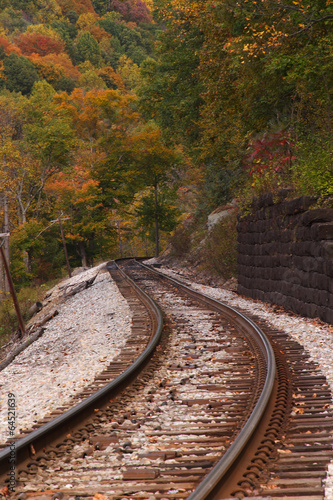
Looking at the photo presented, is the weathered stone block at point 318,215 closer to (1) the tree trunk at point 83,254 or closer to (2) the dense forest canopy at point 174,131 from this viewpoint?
(2) the dense forest canopy at point 174,131

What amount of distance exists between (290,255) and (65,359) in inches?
246

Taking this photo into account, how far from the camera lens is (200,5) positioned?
55.4ft

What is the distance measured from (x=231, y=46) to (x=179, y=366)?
9.21 m

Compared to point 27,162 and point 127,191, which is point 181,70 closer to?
point 27,162

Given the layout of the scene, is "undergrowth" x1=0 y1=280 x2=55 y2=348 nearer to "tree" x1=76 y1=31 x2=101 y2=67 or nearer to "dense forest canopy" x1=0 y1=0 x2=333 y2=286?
"dense forest canopy" x1=0 y1=0 x2=333 y2=286

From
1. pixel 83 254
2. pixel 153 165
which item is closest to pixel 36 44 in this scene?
pixel 153 165

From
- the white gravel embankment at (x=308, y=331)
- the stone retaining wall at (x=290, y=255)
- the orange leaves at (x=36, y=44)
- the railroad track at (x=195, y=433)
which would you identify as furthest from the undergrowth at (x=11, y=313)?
the orange leaves at (x=36, y=44)

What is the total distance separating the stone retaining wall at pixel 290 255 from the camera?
9.96 m

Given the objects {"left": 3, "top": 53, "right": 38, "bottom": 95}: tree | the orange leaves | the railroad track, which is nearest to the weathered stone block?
the railroad track

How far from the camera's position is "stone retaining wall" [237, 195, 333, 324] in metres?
9.96

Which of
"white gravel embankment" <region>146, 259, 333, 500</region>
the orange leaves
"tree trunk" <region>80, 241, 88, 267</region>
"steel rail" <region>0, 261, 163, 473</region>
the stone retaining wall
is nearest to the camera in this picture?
"steel rail" <region>0, 261, 163, 473</region>

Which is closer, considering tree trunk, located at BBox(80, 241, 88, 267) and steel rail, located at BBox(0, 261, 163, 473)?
steel rail, located at BBox(0, 261, 163, 473)

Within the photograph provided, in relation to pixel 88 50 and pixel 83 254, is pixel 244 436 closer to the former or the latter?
pixel 83 254

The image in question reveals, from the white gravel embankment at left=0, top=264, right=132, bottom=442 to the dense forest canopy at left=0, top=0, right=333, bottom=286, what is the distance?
5.80 metres
